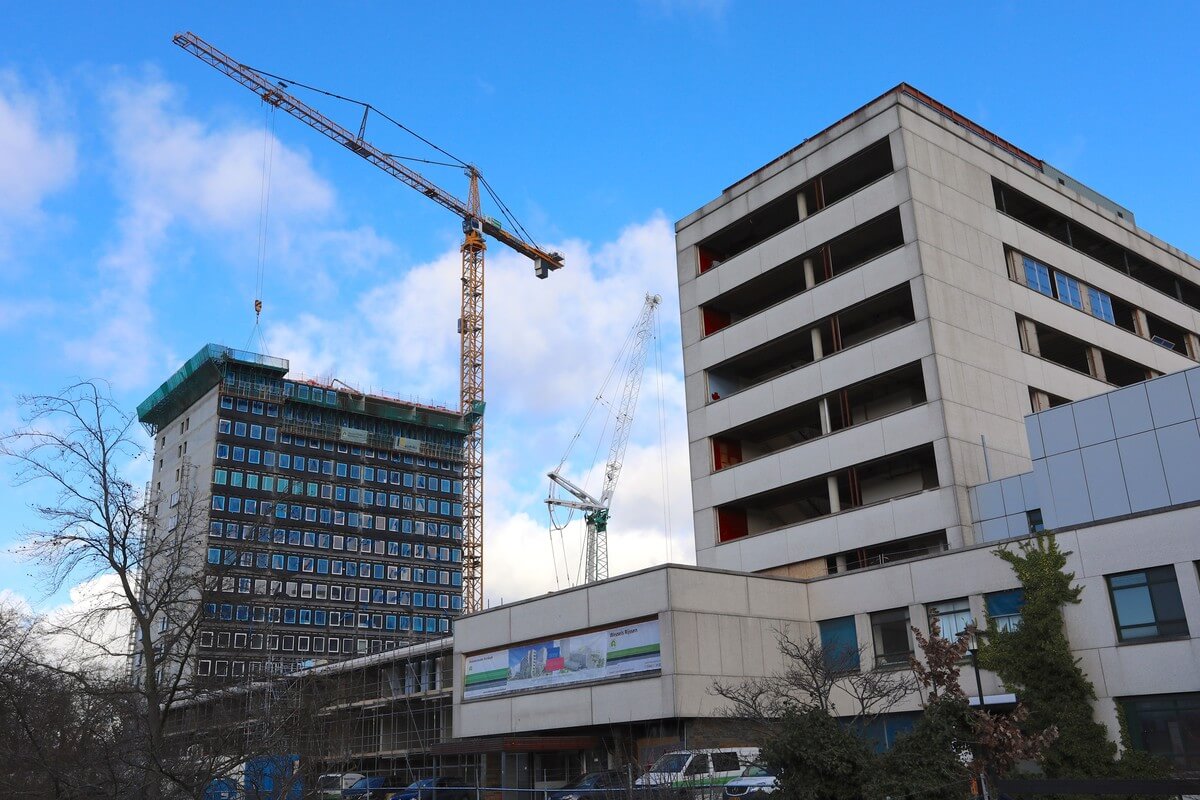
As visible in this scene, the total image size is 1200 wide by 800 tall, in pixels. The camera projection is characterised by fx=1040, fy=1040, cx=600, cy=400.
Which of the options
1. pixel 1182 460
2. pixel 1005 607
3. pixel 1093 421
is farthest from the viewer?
pixel 1005 607

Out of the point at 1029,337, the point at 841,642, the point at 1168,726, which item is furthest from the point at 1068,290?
the point at 1168,726

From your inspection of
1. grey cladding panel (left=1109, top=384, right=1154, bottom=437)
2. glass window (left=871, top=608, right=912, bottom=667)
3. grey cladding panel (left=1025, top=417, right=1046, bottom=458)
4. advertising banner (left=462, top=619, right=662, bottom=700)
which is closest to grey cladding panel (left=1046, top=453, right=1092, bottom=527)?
grey cladding panel (left=1025, top=417, right=1046, bottom=458)

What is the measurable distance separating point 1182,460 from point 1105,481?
2727 mm

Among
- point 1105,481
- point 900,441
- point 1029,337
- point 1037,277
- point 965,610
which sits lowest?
point 965,610

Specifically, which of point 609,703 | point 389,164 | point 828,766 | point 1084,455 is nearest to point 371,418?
point 389,164

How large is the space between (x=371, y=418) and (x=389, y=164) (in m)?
37.1

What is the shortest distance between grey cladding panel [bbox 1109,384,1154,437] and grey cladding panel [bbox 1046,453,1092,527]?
1.87m

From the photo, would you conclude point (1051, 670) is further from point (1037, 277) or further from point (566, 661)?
point (1037, 277)

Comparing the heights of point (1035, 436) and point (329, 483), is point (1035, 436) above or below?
below

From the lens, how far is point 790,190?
56031mm

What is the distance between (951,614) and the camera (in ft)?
136

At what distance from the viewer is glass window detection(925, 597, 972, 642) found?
134ft

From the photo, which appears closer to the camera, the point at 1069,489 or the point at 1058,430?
the point at 1069,489

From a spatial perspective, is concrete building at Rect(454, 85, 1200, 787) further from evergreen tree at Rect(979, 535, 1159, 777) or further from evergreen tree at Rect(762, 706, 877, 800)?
evergreen tree at Rect(762, 706, 877, 800)
